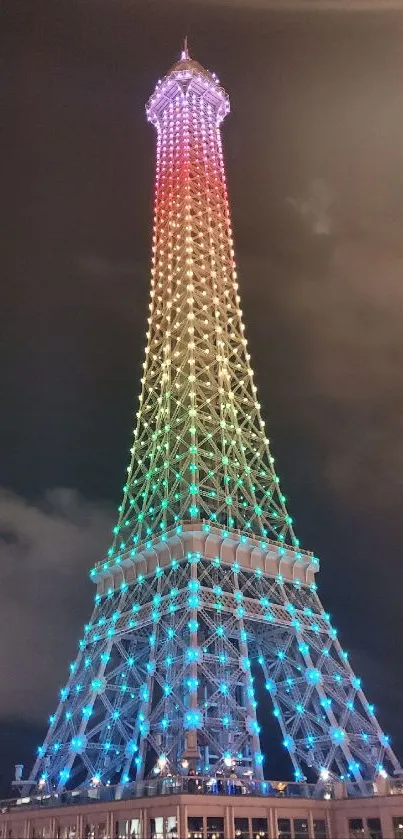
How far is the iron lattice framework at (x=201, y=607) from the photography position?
162ft

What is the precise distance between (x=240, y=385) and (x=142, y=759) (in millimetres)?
35280

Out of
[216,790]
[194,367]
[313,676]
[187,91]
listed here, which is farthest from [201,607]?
[187,91]

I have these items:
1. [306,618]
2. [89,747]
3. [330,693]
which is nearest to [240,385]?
[306,618]

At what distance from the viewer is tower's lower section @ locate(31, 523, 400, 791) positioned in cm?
4838

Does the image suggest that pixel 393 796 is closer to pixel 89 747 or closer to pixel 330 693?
pixel 330 693

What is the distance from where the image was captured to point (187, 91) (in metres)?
88.0

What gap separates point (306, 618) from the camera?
5766cm

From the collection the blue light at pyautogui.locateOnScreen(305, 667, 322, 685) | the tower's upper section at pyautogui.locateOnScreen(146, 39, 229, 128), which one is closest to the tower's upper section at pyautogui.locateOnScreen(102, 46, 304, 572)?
the tower's upper section at pyautogui.locateOnScreen(146, 39, 229, 128)

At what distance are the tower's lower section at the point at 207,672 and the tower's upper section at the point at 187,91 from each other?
57186mm

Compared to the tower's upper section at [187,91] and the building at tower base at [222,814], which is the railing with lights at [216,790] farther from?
the tower's upper section at [187,91]

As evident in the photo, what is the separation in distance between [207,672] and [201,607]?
4437 millimetres

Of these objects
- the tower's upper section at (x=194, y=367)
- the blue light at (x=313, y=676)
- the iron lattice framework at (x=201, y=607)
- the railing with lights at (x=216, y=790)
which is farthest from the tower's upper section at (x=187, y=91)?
the railing with lights at (x=216, y=790)

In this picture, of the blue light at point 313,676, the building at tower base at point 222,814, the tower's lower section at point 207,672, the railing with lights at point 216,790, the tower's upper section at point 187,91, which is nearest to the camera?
the building at tower base at point 222,814

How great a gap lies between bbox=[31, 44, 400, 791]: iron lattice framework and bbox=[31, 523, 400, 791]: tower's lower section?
0.14m
